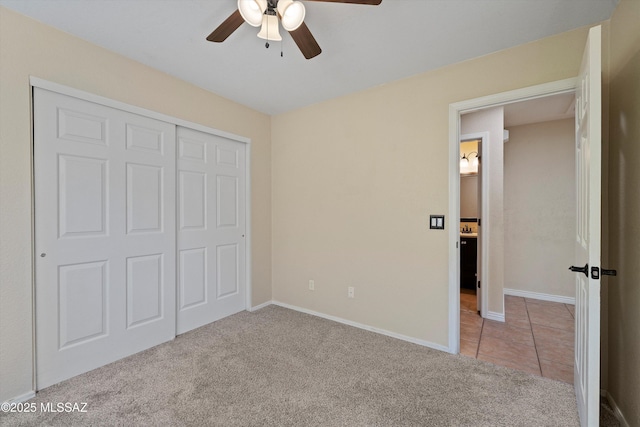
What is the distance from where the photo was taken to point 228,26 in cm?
160

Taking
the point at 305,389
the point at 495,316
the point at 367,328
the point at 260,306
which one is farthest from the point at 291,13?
the point at 495,316

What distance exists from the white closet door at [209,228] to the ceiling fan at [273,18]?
1412 millimetres

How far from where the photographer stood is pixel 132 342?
91.4 inches

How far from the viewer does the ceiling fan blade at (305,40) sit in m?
1.61

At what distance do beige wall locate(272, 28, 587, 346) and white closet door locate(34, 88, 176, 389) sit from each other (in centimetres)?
136

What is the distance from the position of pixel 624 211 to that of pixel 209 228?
3261 mm

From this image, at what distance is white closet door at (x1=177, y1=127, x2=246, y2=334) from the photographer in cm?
274

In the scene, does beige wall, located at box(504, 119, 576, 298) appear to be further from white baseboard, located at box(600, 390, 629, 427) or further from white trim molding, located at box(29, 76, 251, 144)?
white trim molding, located at box(29, 76, 251, 144)

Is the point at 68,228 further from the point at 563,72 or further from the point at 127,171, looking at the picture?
the point at 563,72

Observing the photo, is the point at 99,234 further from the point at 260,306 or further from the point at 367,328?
the point at 367,328

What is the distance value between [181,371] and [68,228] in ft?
4.38

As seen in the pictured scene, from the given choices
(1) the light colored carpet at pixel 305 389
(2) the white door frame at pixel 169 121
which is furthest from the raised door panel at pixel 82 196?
(1) the light colored carpet at pixel 305 389

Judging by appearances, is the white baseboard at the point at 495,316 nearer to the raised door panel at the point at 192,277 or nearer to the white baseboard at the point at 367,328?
the white baseboard at the point at 367,328

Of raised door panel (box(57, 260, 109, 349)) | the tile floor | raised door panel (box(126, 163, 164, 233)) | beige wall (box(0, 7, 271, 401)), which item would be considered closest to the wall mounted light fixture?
the tile floor
